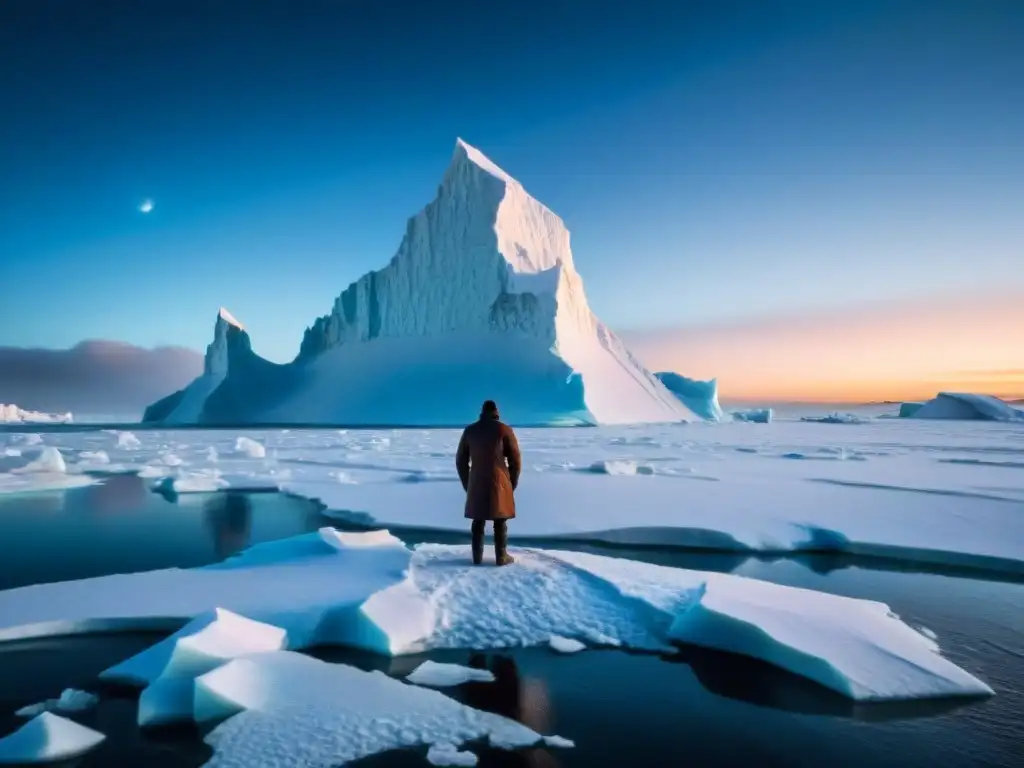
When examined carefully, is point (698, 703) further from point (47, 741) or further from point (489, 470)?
point (47, 741)

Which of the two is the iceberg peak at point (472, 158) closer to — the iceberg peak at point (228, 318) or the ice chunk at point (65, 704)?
the iceberg peak at point (228, 318)

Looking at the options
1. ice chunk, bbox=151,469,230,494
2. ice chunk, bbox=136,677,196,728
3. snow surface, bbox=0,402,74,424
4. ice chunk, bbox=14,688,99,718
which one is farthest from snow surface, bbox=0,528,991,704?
snow surface, bbox=0,402,74,424

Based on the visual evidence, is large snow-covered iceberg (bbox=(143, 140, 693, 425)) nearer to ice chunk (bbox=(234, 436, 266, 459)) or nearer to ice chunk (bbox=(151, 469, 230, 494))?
ice chunk (bbox=(234, 436, 266, 459))

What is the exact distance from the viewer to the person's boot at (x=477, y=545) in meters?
5.09

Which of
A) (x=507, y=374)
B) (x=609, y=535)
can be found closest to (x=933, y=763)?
(x=609, y=535)

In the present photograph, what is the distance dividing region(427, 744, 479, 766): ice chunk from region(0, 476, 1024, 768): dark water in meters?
0.05

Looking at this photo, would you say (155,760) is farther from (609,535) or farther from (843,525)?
(843,525)

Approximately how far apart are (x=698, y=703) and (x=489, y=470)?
87.7 inches

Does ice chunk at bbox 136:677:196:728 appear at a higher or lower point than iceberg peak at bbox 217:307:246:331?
lower

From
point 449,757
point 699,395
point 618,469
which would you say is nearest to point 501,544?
point 449,757

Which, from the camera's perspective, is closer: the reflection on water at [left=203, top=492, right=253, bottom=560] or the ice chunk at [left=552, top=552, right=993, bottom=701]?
the ice chunk at [left=552, top=552, right=993, bottom=701]

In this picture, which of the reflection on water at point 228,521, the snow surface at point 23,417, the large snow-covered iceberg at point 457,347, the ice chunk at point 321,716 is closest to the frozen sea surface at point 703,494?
the reflection on water at point 228,521

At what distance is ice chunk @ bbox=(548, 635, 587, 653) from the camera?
395 centimetres

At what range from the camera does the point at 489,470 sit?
503cm
